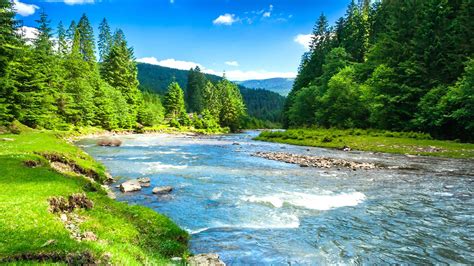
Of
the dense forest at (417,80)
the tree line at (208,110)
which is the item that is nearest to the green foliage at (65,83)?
the tree line at (208,110)

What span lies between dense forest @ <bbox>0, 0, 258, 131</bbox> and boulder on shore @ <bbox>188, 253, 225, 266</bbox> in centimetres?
4145

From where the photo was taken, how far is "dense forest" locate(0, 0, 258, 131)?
154 feet

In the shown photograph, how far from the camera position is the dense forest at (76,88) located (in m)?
46.8

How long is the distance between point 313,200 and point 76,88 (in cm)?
6880

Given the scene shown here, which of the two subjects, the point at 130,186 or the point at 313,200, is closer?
the point at 313,200

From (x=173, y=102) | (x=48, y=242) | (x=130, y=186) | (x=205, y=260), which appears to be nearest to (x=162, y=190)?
(x=130, y=186)

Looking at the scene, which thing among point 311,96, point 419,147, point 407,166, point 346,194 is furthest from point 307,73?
point 346,194

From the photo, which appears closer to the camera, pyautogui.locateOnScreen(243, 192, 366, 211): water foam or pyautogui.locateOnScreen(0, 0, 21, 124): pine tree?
pyautogui.locateOnScreen(243, 192, 366, 211): water foam

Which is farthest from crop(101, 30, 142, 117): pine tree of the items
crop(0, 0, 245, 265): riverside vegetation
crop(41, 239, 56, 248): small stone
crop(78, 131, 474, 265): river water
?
crop(41, 239, 56, 248): small stone

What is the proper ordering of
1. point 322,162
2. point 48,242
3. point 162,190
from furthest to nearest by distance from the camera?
point 322,162 → point 162,190 → point 48,242

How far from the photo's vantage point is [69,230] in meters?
10.9

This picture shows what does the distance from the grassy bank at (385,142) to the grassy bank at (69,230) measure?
38.0 meters

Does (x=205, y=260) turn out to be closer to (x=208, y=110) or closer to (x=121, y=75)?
(x=121, y=75)

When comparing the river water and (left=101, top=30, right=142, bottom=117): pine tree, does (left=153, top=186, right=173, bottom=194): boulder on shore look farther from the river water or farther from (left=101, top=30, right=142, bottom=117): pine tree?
(left=101, top=30, right=142, bottom=117): pine tree
